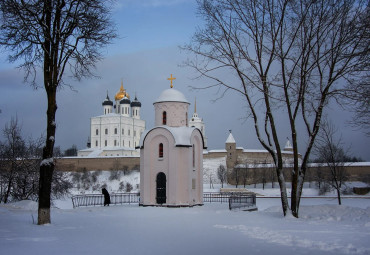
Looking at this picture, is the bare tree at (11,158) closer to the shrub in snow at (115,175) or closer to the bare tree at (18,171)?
the bare tree at (18,171)

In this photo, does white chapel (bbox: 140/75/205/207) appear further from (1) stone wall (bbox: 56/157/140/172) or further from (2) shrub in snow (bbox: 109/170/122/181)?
(1) stone wall (bbox: 56/157/140/172)

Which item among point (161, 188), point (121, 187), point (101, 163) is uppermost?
point (101, 163)

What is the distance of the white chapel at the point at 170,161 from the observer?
81.8 feet

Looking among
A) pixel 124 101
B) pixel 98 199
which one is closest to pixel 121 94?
pixel 124 101

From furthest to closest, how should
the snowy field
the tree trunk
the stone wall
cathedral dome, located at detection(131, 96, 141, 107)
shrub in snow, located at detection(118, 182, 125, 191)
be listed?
1. cathedral dome, located at detection(131, 96, 141, 107)
2. the stone wall
3. shrub in snow, located at detection(118, 182, 125, 191)
4. the tree trunk
5. the snowy field

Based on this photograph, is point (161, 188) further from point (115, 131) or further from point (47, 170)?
point (115, 131)

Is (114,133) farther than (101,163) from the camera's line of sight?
Yes

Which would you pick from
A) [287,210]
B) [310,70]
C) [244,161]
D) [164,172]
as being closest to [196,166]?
[164,172]

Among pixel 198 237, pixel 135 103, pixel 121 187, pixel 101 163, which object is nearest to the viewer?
pixel 198 237

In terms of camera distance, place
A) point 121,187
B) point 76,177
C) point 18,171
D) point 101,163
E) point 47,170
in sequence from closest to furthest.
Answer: point 47,170 < point 18,171 < point 121,187 < point 76,177 < point 101,163

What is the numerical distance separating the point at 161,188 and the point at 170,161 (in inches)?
68.3

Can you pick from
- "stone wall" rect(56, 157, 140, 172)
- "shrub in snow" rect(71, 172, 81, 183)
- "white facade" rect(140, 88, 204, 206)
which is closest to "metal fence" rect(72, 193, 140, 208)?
"white facade" rect(140, 88, 204, 206)

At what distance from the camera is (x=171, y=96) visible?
26.8 metres

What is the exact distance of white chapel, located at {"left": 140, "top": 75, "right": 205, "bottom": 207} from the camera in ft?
81.8
